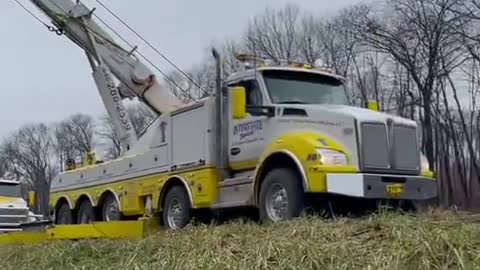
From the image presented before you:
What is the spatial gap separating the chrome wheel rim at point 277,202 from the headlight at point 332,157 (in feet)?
2.38

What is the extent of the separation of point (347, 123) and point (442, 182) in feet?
128

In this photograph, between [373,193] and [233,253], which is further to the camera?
[373,193]

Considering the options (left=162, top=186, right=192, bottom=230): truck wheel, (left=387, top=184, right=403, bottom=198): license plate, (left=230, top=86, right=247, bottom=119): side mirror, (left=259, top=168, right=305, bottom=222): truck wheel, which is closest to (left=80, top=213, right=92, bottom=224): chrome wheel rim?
(left=162, top=186, right=192, bottom=230): truck wheel

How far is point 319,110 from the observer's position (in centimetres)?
1050

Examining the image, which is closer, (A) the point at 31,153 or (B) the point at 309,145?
(B) the point at 309,145

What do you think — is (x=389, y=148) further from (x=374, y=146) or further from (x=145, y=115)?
(x=145, y=115)

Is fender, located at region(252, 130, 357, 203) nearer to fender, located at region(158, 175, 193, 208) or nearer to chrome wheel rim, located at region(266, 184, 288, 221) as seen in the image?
chrome wheel rim, located at region(266, 184, 288, 221)

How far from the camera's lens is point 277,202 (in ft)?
32.8

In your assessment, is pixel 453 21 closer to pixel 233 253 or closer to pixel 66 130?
pixel 233 253

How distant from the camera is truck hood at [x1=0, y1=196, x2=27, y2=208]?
65.3 feet

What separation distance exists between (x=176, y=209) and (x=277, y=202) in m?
2.78

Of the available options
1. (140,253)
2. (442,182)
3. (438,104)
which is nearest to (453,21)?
(438,104)

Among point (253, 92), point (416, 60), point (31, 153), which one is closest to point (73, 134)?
point (31, 153)

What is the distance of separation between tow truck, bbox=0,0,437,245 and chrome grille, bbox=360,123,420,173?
15 millimetres
